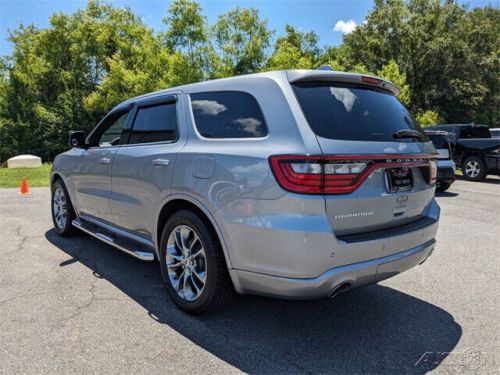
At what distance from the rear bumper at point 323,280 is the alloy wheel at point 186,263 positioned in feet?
1.52

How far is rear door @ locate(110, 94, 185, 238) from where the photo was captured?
3525mm

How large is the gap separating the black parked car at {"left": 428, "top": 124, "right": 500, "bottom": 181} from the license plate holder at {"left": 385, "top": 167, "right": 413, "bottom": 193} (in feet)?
37.9

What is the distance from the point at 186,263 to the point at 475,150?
12.9 metres

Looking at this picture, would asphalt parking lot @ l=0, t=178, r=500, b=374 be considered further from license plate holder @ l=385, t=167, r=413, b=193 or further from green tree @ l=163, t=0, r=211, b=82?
green tree @ l=163, t=0, r=211, b=82

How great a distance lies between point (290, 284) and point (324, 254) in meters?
0.30

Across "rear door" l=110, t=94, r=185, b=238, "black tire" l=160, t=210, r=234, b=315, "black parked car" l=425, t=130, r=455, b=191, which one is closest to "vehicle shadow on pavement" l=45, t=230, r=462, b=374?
"black tire" l=160, t=210, r=234, b=315

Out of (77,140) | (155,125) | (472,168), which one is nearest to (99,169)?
(77,140)

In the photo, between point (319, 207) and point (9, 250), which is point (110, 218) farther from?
point (319, 207)

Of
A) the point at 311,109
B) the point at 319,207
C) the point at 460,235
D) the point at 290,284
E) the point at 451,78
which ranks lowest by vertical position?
the point at 460,235

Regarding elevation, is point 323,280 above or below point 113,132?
below

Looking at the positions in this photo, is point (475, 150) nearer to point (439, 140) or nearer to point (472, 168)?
point (472, 168)

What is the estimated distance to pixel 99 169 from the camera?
4.58 meters

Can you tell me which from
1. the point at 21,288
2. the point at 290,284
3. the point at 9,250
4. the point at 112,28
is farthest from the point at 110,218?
the point at 112,28

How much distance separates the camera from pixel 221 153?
9.78 feet
